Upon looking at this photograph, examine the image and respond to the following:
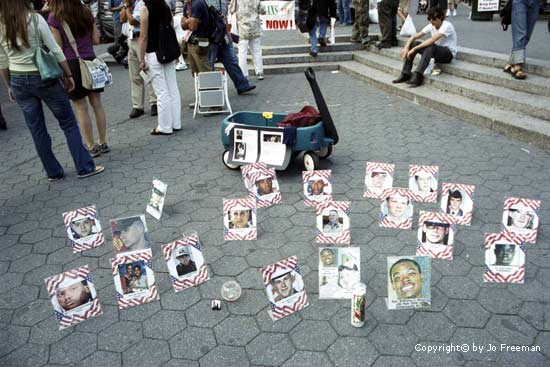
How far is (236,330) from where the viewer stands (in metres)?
2.59

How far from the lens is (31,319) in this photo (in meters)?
2.77

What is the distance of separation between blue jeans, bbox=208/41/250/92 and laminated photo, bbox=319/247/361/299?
531 cm

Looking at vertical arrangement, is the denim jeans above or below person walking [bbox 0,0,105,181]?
above

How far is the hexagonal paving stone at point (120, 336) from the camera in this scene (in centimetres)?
252

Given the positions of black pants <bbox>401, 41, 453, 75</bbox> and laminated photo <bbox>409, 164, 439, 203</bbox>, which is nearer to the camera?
laminated photo <bbox>409, 164, 439, 203</bbox>

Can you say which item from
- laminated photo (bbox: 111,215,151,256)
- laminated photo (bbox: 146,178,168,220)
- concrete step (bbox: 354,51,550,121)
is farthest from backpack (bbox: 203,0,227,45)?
laminated photo (bbox: 111,215,151,256)

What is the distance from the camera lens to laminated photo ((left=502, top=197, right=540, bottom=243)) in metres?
3.22

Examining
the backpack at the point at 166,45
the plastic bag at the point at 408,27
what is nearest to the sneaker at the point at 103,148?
the backpack at the point at 166,45

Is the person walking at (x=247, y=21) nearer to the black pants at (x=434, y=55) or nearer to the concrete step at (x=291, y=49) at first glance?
the concrete step at (x=291, y=49)

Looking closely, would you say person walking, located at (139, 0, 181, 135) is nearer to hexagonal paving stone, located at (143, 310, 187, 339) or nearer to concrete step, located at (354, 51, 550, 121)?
hexagonal paving stone, located at (143, 310, 187, 339)

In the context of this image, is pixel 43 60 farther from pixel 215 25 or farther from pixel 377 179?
pixel 215 25

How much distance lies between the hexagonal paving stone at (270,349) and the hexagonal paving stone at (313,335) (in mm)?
57

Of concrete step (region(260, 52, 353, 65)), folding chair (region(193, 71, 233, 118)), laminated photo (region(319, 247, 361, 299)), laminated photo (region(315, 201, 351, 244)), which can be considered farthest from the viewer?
concrete step (region(260, 52, 353, 65))

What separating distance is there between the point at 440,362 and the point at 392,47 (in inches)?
337
